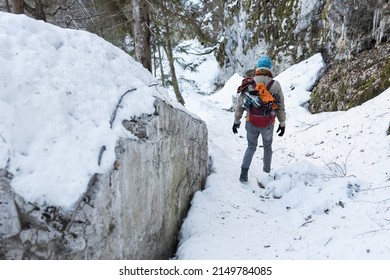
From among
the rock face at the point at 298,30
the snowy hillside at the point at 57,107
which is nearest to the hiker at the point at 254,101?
the snowy hillside at the point at 57,107

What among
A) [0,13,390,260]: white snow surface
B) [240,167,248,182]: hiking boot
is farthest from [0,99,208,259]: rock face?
[240,167,248,182]: hiking boot

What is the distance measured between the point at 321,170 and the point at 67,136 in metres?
4.59

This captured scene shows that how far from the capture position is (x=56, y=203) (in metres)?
2.73

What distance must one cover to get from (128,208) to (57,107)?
4.16 ft

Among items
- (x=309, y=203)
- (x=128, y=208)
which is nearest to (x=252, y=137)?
(x=309, y=203)

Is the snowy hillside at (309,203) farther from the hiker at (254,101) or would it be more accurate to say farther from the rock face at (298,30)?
the rock face at (298,30)

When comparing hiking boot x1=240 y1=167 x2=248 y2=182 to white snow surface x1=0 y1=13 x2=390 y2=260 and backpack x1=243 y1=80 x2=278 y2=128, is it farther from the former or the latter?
backpack x1=243 y1=80 x2=278 y2=128

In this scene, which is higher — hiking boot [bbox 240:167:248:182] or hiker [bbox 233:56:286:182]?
hiker [bbox 233:56:286:182]

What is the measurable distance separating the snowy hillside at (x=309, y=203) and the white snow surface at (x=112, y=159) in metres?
0.02

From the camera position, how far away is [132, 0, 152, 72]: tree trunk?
7.73 metres

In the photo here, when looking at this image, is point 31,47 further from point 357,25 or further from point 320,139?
point 357,25

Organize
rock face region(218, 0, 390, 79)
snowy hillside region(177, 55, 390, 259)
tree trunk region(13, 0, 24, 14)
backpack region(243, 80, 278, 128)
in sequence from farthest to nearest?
rock face region(218, 0, 390, 79) < tree trunk region(13, 0, 24, 14) < backpack region(243, 80, 278, 128) < snowy hillside region(177, 55, 390, 259)

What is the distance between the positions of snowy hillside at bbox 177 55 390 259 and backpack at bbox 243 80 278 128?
1.06 metres

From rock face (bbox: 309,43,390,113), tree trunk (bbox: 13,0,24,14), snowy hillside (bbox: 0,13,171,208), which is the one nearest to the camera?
snowy hillside (bbox: 0,13,171,208)
